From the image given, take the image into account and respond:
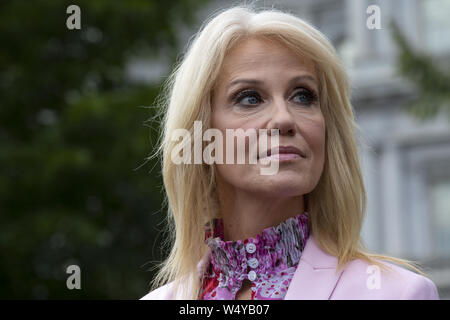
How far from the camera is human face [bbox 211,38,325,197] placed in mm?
2729

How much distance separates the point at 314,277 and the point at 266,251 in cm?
21

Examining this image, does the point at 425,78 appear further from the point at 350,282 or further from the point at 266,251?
the point at 350,282

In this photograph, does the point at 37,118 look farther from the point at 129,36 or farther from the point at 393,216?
the point at 393,216

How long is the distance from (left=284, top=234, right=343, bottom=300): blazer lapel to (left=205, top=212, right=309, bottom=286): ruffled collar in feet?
0.21

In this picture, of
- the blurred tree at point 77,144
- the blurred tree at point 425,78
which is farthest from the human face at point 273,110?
the blurred tree at point 77,144

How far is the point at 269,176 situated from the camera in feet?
8.97

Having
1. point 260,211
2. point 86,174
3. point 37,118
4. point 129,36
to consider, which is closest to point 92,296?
point 86,174

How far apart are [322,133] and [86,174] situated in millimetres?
9804

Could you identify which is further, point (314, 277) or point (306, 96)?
point (306, 96)

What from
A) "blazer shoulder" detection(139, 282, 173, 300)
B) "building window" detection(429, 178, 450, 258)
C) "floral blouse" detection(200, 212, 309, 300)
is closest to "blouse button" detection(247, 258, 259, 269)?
"floral blouse" detection(200, 212, 309, 300)

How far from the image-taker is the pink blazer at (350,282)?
253 cm

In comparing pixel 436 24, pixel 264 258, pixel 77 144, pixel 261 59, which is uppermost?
pixel 436 24

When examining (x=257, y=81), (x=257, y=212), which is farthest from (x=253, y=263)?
(x=257, y=81)

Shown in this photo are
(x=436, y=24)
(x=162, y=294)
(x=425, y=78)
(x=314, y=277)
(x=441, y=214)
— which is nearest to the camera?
(x=314, y=277)
